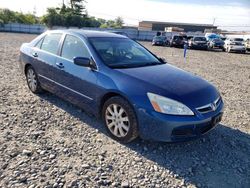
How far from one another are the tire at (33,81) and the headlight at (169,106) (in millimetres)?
3223

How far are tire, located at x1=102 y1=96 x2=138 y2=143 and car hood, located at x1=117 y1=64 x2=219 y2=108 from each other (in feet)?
1.35

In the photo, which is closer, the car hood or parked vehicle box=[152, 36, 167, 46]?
the car hood

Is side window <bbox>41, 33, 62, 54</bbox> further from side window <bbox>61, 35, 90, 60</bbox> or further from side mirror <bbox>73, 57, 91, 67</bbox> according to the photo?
side mirror <bbox>73, 57, 91, 67</bbox>

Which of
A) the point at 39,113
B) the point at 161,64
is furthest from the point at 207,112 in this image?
the point at 39,113

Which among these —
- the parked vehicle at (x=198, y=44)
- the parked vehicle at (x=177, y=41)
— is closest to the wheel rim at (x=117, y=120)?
the parked vehicle at (x=198, y=44)

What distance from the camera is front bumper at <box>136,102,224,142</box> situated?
3.31 m

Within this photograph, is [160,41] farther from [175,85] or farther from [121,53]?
[175,85]

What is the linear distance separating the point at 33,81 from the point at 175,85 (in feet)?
11.4

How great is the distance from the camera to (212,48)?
29.6 m

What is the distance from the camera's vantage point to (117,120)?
382 cm

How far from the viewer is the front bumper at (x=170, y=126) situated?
331 centimetres

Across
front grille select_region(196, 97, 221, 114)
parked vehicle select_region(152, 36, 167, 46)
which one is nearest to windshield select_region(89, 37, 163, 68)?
front grille select_region(196, 97, 221, 114)

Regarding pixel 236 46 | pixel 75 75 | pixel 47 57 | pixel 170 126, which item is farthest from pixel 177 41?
pixel 170 126

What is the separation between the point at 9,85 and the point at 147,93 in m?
4.59
